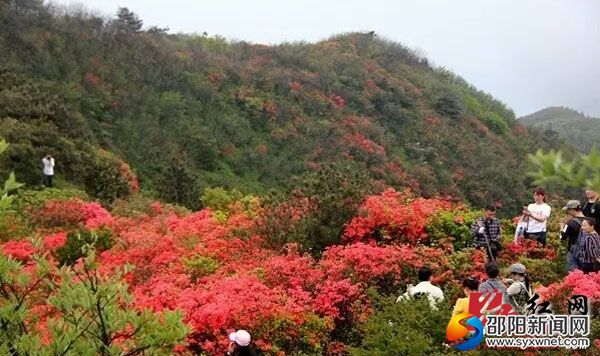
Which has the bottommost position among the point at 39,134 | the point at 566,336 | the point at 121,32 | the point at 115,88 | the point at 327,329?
the point at 327,329

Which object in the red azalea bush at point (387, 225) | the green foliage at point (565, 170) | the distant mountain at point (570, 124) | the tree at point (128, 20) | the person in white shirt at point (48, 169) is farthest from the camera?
the distant mountain at point (570, 124)

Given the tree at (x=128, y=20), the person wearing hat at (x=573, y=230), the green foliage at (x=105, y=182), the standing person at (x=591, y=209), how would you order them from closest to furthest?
the person wearing hat at (x=573, y=230) → the standing person at (x=591, y=209) → the green foliage at (x=105, y=182) → the tree at (x=128, y=20)

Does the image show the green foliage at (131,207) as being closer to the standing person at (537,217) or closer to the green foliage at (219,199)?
the green foliage at (219,199)

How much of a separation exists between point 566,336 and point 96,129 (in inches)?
901

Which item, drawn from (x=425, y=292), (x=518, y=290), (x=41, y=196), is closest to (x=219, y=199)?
(x=41, y=196)

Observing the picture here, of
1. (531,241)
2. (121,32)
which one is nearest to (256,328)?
(531,241)

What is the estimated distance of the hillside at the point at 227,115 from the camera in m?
21.5

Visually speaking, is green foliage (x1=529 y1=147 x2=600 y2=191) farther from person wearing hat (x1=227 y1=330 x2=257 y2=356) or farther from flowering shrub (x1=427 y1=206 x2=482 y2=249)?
flowering shrub (x1=427 y1=206 x2=482 y2=249)

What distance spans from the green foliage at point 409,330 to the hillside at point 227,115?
13.9 m

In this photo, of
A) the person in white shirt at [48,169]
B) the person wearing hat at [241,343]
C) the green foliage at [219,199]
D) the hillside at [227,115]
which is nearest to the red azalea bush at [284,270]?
the person wearing hat at [241,343]

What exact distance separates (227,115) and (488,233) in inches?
961

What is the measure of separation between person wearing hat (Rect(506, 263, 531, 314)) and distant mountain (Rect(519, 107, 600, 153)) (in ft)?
196

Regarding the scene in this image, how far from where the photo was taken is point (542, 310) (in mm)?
5957

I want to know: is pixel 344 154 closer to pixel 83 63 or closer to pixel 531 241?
pixel 83 63
